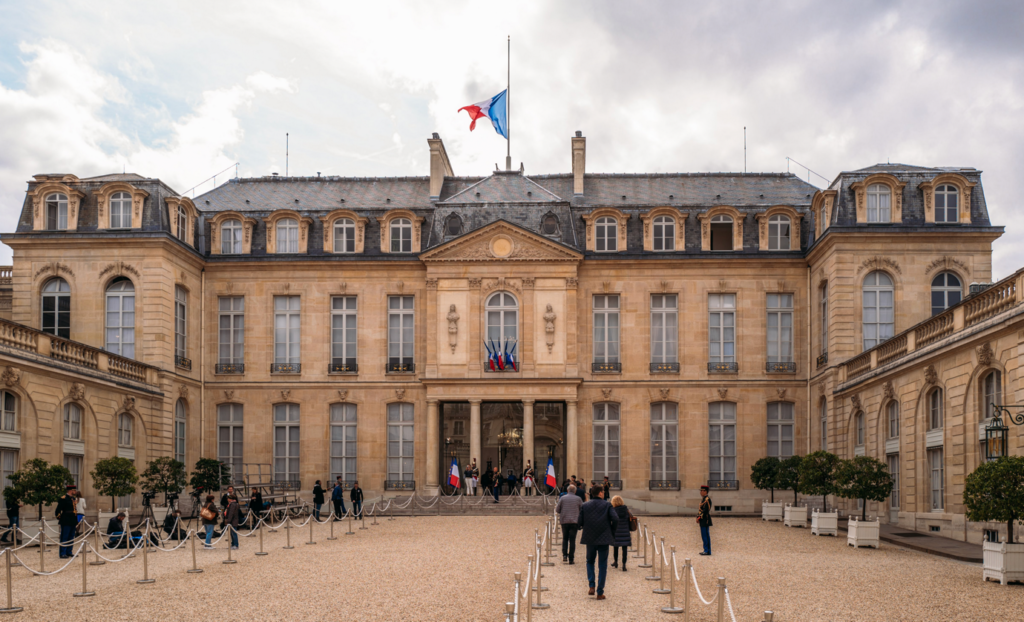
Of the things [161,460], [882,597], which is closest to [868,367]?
[882,597]

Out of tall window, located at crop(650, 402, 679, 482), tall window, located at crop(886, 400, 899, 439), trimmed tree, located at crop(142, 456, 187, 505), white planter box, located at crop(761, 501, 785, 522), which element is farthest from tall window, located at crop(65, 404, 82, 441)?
tall window, located at crop(886, 400, 899, 439)

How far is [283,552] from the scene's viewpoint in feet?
72.5

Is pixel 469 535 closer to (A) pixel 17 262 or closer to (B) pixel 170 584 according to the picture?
(B) pixel 170 584

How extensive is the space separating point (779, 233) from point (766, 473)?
8758 mm

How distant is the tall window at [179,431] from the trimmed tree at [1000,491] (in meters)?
26.5

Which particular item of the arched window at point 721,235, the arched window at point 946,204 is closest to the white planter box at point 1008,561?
the arched window at point 946,204

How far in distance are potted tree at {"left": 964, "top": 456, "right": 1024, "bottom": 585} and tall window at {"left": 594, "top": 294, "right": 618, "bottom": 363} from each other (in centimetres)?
2178

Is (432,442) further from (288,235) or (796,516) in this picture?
(796,516)

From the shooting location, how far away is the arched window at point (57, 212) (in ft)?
117

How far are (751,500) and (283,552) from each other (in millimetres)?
20655

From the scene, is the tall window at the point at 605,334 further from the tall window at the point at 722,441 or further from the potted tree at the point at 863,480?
the potted tree at the point at 863,480

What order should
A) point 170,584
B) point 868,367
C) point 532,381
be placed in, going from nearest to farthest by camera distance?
point 170,584
point 868,367
point 532,381

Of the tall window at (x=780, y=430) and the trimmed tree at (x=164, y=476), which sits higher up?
the tall window at (x=780, y=430)

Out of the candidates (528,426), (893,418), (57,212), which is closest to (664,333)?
(528,426)
